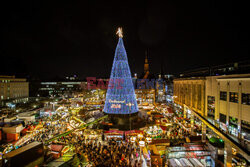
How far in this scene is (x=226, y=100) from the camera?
14.0 meters

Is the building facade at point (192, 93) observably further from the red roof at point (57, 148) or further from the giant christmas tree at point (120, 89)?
the red roof at point (57, 148)

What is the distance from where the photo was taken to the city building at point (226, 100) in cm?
1145

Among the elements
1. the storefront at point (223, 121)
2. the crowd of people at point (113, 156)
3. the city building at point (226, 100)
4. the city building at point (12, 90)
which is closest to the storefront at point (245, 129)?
the city building at point (226, 100)

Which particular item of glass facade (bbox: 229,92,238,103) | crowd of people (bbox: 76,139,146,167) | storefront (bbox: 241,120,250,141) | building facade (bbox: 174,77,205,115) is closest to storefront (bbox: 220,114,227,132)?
glass facade (bbox: 229,92,238,103)

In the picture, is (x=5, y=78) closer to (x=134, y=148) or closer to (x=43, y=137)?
(x=43, y=137)

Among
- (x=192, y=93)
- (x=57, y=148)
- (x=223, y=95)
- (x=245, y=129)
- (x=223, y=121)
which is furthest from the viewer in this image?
(x=192, y=93)

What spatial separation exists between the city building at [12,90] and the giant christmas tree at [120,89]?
40.2 m

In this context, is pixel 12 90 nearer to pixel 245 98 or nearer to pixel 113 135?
pixel 113 135

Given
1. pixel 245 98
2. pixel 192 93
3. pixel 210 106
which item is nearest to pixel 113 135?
pixel 245 98

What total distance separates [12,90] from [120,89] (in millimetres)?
44854

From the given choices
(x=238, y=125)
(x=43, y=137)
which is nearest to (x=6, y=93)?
(x=43, y=137)

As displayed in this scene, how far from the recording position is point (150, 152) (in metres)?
9.68

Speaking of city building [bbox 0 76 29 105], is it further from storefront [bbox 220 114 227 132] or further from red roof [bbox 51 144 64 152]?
storefront [bbox 220 114 227 132]

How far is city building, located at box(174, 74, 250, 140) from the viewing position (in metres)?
11.4
